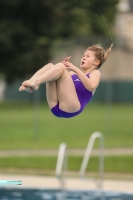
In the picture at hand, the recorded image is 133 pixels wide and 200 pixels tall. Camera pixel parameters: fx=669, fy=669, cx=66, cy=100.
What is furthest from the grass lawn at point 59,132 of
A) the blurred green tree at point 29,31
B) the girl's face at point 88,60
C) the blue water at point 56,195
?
the girl's face at point 88,60

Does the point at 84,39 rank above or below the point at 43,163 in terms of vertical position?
above

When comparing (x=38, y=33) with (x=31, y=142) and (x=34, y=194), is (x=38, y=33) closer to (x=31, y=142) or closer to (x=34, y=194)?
(x=31, y=142)

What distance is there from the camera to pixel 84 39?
115 feet

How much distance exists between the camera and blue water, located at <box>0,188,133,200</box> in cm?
1057

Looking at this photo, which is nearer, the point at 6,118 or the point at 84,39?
the point at 6,118

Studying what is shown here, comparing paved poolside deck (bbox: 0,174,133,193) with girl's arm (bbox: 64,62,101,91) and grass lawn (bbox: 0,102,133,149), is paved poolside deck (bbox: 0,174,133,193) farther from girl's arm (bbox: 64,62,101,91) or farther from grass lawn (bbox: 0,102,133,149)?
grass lawn (bbox: 0,102,133,149)

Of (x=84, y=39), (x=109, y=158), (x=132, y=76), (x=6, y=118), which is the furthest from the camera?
(x=132, y=76)

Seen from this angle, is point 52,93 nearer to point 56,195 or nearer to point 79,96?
point 79,96

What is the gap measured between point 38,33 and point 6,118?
473 centimetres

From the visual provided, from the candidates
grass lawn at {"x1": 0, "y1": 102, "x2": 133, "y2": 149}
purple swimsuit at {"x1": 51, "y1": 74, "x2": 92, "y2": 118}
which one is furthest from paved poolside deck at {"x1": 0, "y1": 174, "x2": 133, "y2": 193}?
grass lawn at {"x1": 0, "y1": 102, "x2": 133, "y2": 149}

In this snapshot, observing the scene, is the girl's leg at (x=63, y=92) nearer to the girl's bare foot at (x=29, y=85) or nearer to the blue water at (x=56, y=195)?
the girl's bare foot at (x=29, y=85)

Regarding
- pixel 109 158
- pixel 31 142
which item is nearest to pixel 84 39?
pixel 31 142

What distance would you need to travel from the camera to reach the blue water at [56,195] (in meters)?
10.6

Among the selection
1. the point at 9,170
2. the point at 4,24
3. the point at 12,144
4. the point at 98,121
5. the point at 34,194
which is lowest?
the point at 34,194
